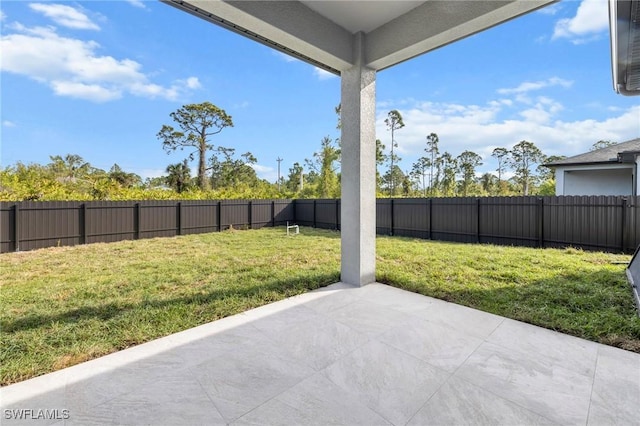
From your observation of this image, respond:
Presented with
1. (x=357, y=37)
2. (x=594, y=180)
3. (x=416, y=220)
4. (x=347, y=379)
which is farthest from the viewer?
(x=594, y=180)

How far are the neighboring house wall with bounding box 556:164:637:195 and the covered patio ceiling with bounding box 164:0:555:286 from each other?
474 inches

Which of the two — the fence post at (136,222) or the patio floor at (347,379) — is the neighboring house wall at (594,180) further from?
the fence post at (136,222)

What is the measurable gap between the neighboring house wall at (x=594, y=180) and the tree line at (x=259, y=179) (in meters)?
5.73

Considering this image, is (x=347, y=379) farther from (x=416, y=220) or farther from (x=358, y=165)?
(x=416, y=220)

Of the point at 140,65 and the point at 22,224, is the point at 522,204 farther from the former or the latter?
the point at 140,65

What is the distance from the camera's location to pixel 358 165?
3688mm

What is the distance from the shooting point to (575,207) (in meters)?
6.50

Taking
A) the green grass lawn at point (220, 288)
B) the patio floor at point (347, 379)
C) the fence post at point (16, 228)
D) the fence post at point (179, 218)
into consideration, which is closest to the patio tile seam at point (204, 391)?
the patio floor at point (347, 379)

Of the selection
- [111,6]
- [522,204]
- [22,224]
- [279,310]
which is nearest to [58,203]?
[22,224]

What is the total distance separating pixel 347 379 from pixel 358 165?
2.58m

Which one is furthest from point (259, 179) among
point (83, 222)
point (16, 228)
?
point (16, 228)

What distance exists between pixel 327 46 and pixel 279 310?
3.20 m

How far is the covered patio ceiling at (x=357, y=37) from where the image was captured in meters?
2.64

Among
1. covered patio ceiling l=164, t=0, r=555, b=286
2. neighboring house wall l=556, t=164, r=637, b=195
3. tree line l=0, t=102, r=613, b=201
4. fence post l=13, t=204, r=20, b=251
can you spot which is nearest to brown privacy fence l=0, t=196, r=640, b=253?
fence post l=13, t=204, r=20, b=251
